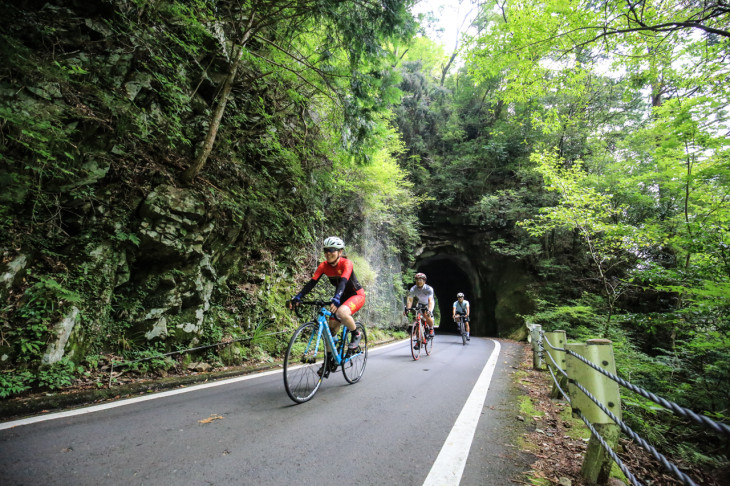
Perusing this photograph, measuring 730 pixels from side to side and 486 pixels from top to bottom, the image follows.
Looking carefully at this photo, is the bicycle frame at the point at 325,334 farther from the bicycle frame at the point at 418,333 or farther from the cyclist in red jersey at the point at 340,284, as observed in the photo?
the bicycle frame at the point at 418,333

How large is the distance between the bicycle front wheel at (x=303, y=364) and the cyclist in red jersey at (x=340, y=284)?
394 millimetres

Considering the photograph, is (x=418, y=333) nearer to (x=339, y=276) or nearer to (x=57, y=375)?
(x=339, y=276)

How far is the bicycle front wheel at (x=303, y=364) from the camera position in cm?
378

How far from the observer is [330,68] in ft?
20.4

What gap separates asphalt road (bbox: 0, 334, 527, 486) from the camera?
82.5 inches

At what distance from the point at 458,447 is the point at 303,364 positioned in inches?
87.4

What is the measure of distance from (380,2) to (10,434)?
23.8 feet

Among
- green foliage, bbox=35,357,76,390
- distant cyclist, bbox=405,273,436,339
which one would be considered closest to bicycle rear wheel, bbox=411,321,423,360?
distant cyclist, bbox=405,273,436,339

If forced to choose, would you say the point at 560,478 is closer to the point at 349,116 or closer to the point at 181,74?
the point at 349,116

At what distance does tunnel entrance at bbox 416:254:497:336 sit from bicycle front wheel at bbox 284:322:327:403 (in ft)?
61.7

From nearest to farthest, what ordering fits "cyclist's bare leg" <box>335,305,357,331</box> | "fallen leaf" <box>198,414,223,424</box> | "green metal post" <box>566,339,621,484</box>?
"green metal post" <box>566,339,621,484</box> < "fallen leaf" <box>198,414,223,424</box> < "cyclist's bare leg" <box>335,305,357,331</box>

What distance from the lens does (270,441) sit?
2615mm

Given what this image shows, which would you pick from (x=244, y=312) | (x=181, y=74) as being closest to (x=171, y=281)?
(x=244, y=312)

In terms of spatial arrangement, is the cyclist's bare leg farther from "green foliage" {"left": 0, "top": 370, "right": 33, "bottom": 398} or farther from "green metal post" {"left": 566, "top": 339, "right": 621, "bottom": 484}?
"green foliage" {"left": 0, "top": 370, "right": 33, "bottom": 398}
